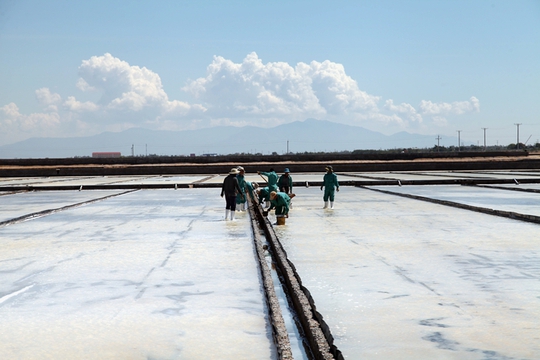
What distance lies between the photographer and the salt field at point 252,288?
4.66 metres

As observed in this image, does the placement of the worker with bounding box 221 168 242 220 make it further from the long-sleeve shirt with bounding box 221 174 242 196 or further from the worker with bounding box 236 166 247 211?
the worker with bounding box 236 166 247 211

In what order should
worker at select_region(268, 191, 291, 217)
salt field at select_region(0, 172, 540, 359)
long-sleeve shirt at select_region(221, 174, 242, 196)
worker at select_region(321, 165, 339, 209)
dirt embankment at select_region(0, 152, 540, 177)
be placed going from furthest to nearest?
dirt embankment at select_region(0, 152, 540, 177) → worker at select_region(321, 165, 339, 209) → long-sleeve shirt at select_region(221, 174, 242, 196) → worker at select_region(268, 191, 291, 217) → salt field at select_region(0, 172, 540, 359)

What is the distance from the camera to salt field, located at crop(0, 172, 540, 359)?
4.66 metres

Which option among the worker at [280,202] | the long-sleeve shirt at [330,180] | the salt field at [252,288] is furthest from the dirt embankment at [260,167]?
the salt field at [252,288]

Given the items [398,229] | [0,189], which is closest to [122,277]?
[398,229]

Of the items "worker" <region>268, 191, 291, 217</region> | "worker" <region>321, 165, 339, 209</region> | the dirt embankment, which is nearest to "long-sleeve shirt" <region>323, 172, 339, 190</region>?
"worker" <region>321, 165, 339, 209</region>

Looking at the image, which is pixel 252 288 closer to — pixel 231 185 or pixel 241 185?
pixel 231 185

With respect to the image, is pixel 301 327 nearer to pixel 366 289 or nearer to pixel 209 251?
pixel 366 289

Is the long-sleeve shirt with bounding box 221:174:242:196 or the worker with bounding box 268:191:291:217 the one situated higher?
the long-sleeve shirt with bounding box 221:174:242:196

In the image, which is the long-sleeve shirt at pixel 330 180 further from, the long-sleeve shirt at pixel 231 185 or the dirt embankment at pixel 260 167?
the dirt embankment at pixel 260 167

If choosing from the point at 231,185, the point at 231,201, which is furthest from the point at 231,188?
→ the point at 231,201

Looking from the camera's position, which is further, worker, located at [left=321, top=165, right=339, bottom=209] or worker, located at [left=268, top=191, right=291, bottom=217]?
worker, located at [left=321, top=165, right=339, bottom=209]

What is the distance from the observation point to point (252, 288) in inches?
263

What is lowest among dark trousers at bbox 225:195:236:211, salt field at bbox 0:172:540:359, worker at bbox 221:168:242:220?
salt field at bbox 0:172:540:359
